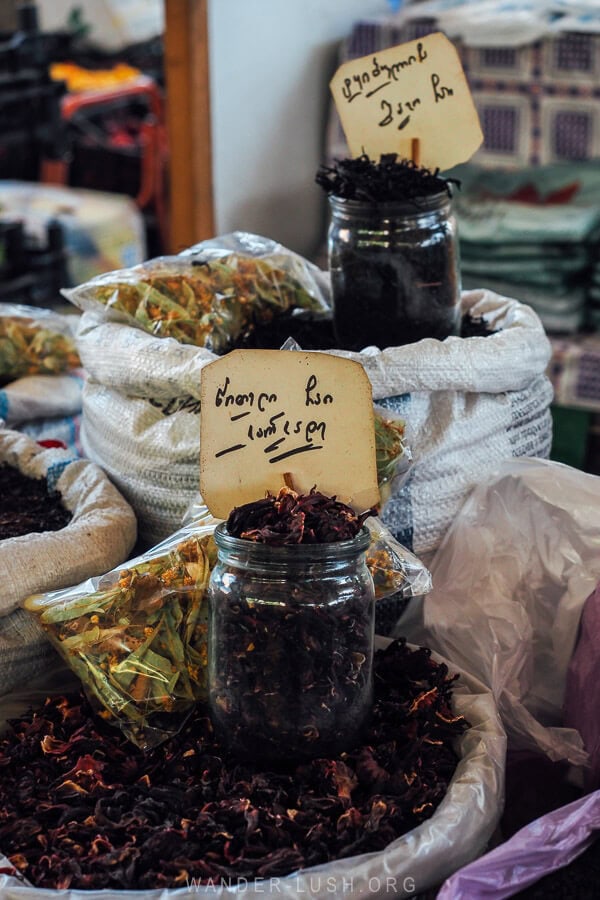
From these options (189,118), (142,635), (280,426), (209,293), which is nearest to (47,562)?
(142,635)

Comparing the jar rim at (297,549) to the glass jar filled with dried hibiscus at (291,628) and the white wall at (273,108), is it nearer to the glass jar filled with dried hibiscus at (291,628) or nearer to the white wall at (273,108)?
the glass jar filled with dried hibiscus at (291,628)

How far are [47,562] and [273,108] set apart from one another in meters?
1.65

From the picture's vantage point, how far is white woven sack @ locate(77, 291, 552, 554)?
952 millimetres

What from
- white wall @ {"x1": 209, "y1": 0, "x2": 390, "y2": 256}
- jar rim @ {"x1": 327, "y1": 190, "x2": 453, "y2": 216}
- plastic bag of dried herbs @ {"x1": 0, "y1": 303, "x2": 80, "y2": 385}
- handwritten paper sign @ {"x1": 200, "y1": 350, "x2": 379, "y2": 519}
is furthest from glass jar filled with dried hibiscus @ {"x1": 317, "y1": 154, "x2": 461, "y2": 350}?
white wall @ {"x1": 209, "y1": 0, "x2": 390, "y2": 256}

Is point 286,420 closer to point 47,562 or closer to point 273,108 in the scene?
point 47,562

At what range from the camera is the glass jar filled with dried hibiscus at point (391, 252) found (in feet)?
3.30

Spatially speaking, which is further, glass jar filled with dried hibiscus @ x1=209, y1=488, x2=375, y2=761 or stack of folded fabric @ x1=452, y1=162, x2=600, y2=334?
stack of folded fabric @ x1=452, y1=162, x2=600, y2=334

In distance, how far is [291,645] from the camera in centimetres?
70

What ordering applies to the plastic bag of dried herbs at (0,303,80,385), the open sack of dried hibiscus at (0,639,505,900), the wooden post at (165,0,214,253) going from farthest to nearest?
the wooden post at (165,0,214,253) < the plastic bag of dried herbs at (0,303,80,385) < the open sack of dried hibiscus at (0,639,505,900)

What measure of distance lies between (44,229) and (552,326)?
1283 mm

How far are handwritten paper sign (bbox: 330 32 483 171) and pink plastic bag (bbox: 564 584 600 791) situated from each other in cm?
47

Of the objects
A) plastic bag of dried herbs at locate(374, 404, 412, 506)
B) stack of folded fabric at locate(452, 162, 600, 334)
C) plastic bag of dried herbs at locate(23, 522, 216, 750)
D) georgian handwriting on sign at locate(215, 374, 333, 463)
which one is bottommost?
stack of folded fabric at locate(452, 162, 600, 334)

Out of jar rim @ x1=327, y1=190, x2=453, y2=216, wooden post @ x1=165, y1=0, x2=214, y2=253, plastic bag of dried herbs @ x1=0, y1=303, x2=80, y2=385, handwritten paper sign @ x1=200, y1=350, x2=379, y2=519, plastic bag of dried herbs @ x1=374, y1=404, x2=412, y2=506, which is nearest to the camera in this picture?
handwritten paper sign @ x1=200, y1=350, x2=379, y2=519

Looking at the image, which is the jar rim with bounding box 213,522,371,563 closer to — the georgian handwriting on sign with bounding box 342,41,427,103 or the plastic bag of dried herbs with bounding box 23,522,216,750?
the plastic bag of dried herbs with bounding box 23,522,216,750
